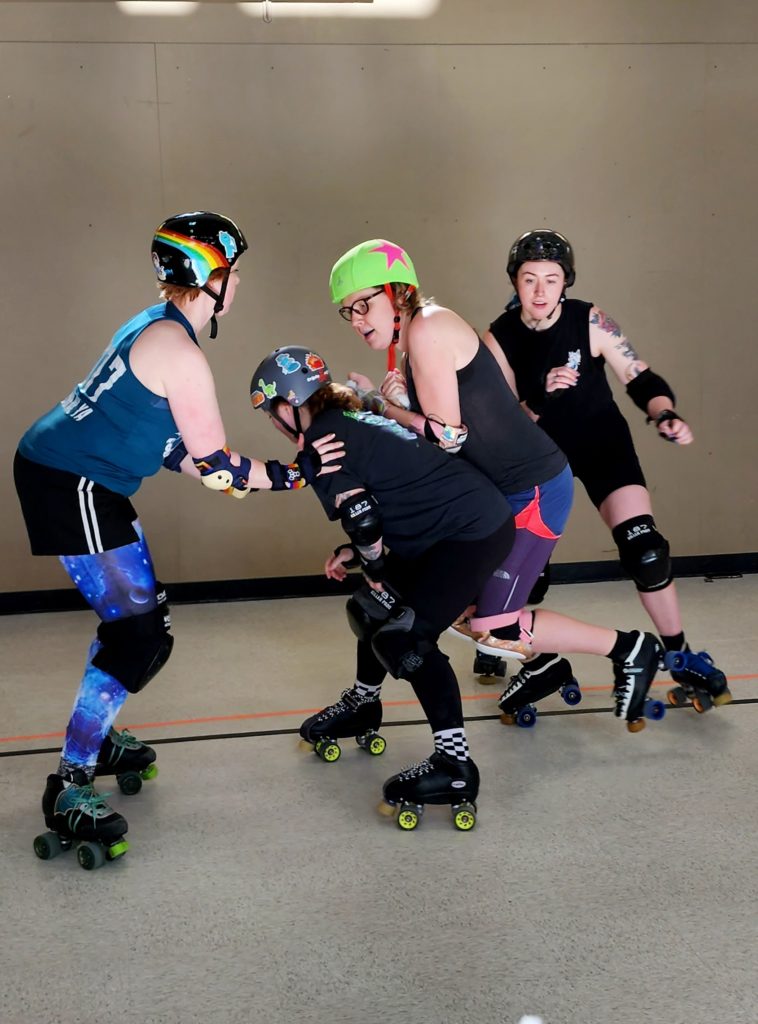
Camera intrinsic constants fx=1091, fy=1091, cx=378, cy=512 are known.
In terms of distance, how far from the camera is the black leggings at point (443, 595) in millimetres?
2854

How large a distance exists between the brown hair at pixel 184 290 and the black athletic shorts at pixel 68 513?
1.67ft

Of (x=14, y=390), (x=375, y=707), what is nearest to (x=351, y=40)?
(x=14, y=390)

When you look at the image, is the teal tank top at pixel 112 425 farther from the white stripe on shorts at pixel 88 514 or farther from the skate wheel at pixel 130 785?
the skate wheel at pixel 130 785

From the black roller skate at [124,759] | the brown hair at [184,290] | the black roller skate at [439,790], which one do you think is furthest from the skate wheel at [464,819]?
the brown hair at [184,290]

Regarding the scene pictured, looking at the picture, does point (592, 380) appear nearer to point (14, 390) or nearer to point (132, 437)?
point (132, 437)

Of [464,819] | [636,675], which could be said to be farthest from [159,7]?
[464,819]

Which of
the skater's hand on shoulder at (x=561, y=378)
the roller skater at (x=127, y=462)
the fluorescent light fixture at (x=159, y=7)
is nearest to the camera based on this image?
the roller skater at (x=127, y=462)

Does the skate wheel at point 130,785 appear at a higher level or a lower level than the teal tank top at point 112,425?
lower

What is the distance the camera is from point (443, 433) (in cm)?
291

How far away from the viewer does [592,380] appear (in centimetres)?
360

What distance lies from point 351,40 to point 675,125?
1648 millimetres

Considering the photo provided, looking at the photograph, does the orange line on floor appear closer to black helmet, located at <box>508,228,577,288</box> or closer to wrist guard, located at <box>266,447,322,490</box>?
wrist guard, located at <box>266,447,322,490</box>

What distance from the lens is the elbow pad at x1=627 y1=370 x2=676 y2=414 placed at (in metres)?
3.47

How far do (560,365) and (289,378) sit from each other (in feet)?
3.58
